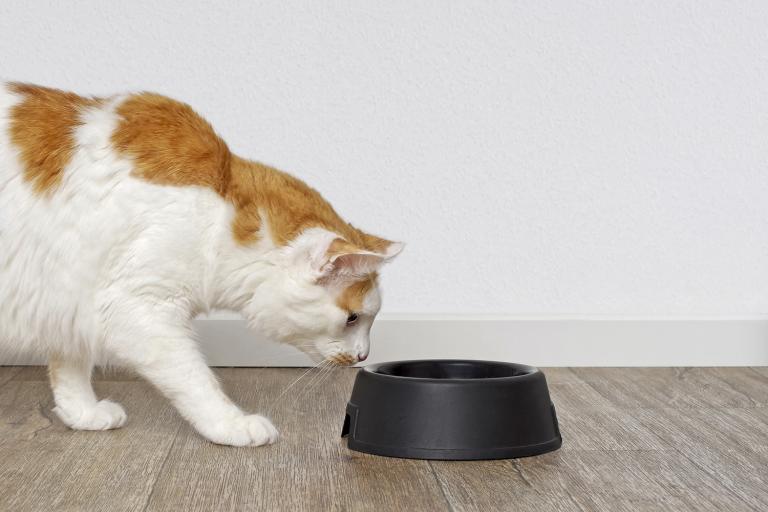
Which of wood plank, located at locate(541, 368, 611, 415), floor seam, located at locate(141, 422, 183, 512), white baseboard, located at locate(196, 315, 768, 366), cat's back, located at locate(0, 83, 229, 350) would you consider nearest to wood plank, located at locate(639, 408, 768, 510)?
wood plank, located at locate(541, 368, 611, 415)

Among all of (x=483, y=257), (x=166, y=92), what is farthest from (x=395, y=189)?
(x=166, y=92)

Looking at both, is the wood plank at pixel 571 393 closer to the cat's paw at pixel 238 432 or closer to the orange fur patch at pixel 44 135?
the cat's paw at pixel 238 432

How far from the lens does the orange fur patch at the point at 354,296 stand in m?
1.77

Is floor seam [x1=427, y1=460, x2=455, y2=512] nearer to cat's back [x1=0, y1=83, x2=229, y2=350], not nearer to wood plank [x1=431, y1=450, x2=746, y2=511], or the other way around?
wood plank [x1=431, y1=450, x2=746, y2=511]

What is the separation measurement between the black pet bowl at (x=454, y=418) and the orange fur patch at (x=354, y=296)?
0.49 feet

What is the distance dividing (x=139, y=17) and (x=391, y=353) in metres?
1.11

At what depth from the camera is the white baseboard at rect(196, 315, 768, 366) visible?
262 centimetres

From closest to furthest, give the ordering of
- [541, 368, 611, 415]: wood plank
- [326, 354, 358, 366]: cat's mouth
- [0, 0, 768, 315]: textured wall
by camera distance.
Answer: [326, 354, 358, 366]: cat's mouth → [541, 368, 611, 415]: wood plank → [0, 0, 768, 315]: textured wall

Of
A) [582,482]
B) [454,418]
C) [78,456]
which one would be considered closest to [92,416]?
[78,456]

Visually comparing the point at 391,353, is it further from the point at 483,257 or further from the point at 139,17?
the point at 139,17

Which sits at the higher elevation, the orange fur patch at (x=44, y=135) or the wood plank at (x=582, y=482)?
the orange fur patch at (x=44, y=135)

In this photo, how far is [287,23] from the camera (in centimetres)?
257

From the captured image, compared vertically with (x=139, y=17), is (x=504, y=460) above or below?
below

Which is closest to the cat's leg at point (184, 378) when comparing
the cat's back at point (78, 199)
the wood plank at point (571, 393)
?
the cat's back at point (78, 199)
